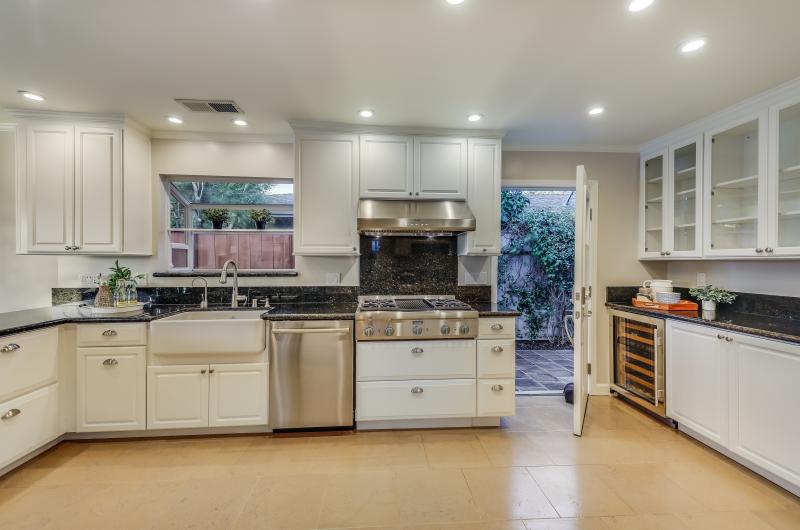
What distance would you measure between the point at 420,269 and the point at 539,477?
185 centimetres

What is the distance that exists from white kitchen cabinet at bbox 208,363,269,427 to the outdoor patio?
2387mm

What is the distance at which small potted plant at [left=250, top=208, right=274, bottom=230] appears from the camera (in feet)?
10.8

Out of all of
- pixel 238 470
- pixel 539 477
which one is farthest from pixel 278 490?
pixel 539 477

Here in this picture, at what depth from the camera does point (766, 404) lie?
203 cm

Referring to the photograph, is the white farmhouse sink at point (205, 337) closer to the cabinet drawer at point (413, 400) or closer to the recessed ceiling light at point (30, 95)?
the cabinet drawer at point (413, 400)

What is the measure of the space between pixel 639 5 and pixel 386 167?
1.89 meters

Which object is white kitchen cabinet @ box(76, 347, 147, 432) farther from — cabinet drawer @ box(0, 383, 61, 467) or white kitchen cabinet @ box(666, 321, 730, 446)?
white kitchen cabinet @ box(666, 321, 730, 446)

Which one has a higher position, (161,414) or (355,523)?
(161,414)

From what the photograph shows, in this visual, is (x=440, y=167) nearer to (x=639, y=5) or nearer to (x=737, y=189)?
(x=639, y=5)

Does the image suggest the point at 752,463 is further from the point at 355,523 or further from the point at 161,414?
the point at 161,414

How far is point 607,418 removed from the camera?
2932 mm

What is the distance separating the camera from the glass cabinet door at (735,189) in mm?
2477

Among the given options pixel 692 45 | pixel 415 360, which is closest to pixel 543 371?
pixel 415 360

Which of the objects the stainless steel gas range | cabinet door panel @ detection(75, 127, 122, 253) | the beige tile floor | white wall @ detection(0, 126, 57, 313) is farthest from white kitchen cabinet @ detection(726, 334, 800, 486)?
white wall @ detection(0, 126, 57, 313)
